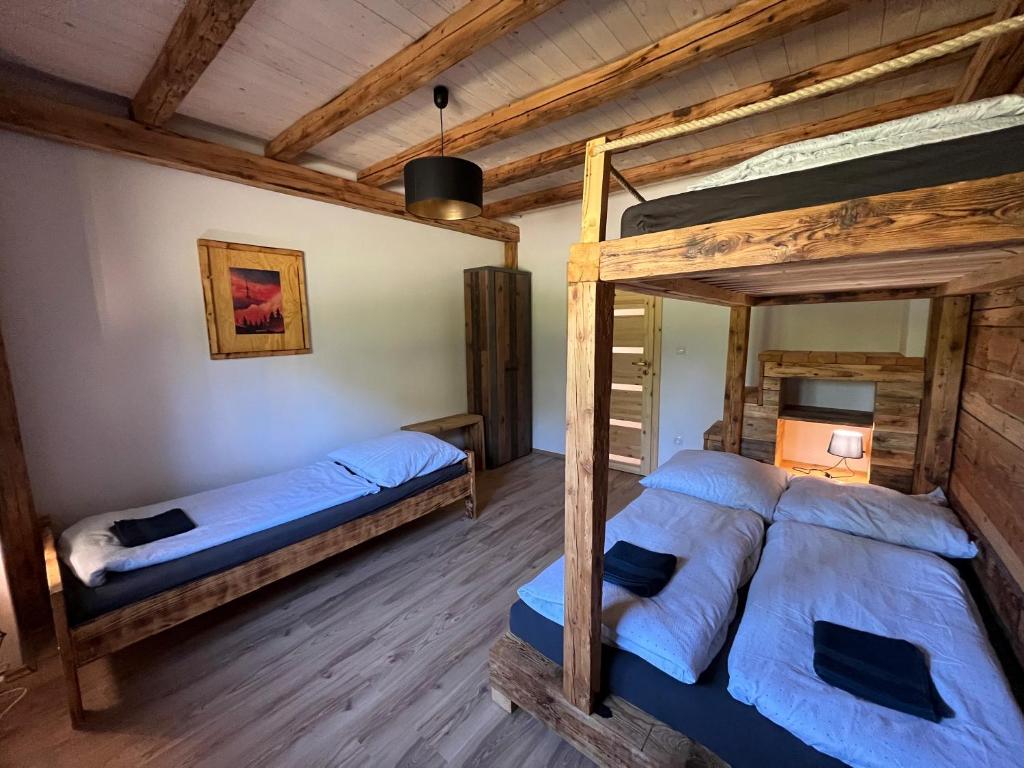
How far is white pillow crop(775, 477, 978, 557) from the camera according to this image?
181 centimetres

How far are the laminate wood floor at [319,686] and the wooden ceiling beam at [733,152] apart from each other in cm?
258

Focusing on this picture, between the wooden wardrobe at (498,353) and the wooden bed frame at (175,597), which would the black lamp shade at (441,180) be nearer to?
the wooden bed frame at (175,597)

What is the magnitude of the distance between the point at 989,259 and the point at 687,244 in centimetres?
90

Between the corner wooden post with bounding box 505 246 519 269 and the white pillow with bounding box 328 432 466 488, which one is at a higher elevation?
the corner wooden post with bounding box 505 246 519 269

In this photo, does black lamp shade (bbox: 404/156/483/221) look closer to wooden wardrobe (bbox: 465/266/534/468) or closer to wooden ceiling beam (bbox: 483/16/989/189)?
wooden ceiling beam (bbox: 483/16/989/189)

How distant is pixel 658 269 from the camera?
1.12 metres

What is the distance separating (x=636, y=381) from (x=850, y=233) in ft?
10.9

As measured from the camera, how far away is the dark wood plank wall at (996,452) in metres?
1.47

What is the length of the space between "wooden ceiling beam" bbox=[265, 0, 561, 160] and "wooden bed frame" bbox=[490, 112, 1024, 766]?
0.78 metres

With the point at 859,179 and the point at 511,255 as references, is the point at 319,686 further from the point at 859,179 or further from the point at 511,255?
the point at 511,255

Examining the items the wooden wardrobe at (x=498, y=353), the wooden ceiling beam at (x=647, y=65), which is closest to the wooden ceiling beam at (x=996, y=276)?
the wooden ceiling beam at (x=647, y=65)

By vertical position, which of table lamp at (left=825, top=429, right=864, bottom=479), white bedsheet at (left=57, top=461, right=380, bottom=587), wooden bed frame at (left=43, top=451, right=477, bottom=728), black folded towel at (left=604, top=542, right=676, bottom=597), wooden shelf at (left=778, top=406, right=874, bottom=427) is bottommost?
wooden bed frame at (left=43, top=451, right=477, bottom=728)

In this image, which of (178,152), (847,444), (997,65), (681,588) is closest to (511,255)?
(178,152)

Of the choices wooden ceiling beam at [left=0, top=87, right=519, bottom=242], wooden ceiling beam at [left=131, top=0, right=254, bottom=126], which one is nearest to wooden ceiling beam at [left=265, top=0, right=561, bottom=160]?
wooden ceiling beam at [left=0, top=87, right=519, bottom=242]
